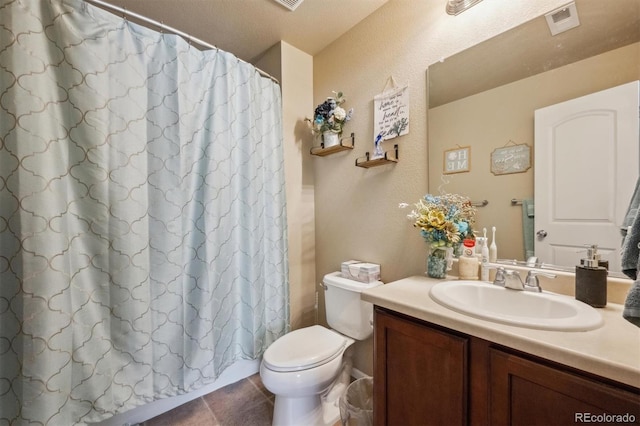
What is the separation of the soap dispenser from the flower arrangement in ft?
1.26

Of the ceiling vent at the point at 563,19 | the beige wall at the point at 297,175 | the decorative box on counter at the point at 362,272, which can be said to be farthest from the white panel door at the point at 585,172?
the beige wall at the point at 297,175

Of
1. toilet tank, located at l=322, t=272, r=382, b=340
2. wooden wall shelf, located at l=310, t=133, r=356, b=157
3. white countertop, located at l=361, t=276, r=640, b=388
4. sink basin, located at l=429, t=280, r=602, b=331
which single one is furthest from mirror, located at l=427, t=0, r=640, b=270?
toilet tank, located at l=322, t=272, r=382, b=340

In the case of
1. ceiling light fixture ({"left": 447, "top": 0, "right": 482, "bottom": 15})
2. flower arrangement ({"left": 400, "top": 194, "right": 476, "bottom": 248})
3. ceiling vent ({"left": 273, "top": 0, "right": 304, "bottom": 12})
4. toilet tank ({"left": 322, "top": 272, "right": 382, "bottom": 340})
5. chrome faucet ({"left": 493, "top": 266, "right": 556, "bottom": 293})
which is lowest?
toilet tank ({"left": 322, "top": 272, "right": 382, "bottom": 340})

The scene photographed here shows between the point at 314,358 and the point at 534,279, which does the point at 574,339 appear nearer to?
the point at 534,279

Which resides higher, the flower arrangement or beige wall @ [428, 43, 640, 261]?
beige wall @ [428, 43, 640, 261]

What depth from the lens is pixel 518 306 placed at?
2.98 feet

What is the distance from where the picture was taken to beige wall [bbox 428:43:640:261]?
0.88 metres

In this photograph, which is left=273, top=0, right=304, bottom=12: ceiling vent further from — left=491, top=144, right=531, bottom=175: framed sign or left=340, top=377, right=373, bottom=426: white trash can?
left=340, top=377, right=373, bottom=426: white trash can

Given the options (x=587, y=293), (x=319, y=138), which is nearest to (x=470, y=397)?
(x=587, y=293)

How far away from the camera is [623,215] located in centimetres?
83

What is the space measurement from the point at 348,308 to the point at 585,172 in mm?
1197

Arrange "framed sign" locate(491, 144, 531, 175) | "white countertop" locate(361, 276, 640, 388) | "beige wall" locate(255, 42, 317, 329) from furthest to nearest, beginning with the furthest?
"beige wall" locate(255, 42, 317, 329)
"framed sign" locate(491, 144, 531, 175)
"white countertop" locate(361, 276, 640, 388)

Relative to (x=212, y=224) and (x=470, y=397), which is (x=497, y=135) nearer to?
(x=470, y=397)

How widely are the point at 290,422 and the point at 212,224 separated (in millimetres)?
1074
